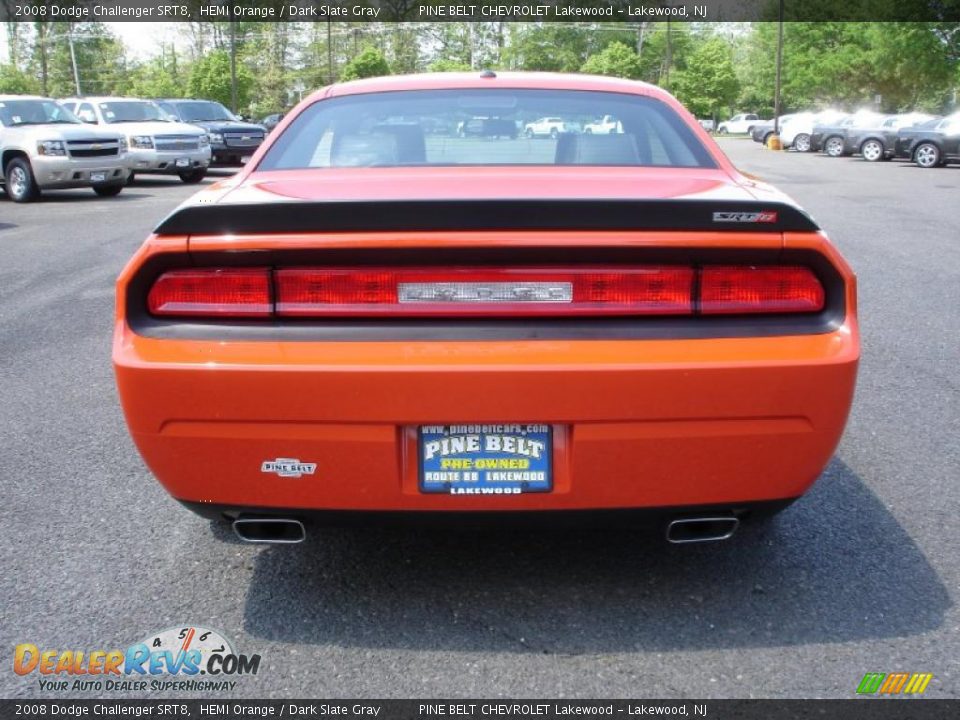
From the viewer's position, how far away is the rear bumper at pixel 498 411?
2.39 meters

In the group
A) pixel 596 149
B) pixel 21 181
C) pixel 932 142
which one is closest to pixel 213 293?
pixel 596 149

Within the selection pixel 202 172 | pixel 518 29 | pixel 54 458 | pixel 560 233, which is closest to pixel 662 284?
pixel 560 233

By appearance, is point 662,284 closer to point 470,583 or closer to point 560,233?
point 560,233

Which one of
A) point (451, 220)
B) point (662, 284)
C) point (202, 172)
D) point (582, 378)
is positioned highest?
point (451, 220)

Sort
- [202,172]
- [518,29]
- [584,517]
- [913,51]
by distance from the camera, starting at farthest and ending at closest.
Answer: [518,29] → [913,51] → [202,172] → [584,517]

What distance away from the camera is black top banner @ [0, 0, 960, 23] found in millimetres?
49575

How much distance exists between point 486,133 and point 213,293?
136 centimetres

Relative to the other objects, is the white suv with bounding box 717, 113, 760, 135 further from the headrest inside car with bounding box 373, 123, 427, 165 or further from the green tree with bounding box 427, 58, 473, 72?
the headrest inside car with bounding box 373, 123, 427, 165

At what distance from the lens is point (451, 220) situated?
2.45 m

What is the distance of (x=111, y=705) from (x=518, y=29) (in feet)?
300

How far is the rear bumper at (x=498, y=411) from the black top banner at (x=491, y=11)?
1894 inches

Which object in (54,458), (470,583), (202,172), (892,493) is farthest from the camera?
(202,172)

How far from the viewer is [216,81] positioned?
181 ft

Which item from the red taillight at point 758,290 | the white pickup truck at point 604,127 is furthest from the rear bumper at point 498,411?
the white pickup truck at point 604,127
